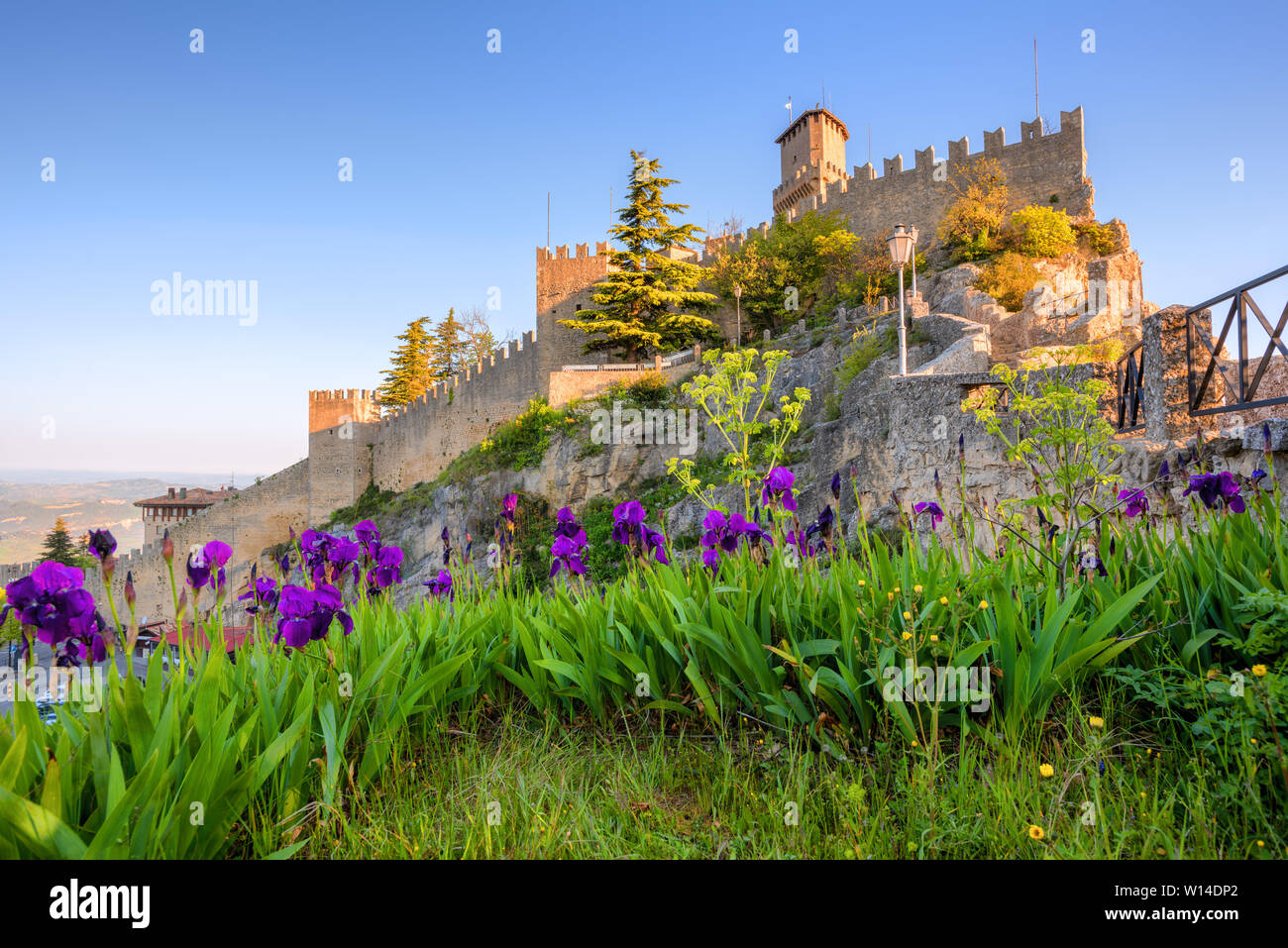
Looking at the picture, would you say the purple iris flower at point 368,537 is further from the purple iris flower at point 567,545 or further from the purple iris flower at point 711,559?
the purple iris flower at point 711,559

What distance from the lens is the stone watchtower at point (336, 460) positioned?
3534 cm

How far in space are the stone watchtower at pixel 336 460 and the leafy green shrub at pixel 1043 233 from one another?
104 feet

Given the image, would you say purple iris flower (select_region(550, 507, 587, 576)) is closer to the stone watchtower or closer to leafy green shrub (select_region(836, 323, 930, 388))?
leafy green shrub (select_region(836, 323, 930, 388))

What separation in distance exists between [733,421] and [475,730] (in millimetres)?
2273

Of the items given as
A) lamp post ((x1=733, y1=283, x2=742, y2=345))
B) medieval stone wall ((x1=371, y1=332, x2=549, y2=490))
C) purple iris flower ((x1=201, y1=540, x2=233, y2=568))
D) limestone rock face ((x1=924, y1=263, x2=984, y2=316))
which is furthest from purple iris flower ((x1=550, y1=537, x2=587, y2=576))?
lamp post ((x1=733, y1=283, x2=742, y2=345))

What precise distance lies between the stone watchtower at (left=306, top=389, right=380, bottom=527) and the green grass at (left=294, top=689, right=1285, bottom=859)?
3626 centimetres

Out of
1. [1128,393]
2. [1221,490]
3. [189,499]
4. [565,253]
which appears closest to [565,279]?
[565,253]

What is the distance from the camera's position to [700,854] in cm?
192

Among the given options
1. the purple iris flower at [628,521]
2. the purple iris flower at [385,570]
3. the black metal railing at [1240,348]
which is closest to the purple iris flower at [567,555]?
the purple iris flower at [628,521]

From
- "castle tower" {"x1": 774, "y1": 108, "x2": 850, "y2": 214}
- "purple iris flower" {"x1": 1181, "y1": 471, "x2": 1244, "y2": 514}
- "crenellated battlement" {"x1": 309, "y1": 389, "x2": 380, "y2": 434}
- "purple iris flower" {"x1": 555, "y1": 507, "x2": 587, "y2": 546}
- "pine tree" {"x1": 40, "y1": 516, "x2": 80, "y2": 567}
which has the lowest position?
"pine tree" {"x1": 40, "y1": 516, "x2": 80, "y2": 567}

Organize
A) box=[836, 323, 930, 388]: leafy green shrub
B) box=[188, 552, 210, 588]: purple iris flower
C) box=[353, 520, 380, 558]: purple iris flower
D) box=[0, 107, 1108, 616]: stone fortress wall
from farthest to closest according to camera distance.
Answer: box=[0, 107, 1108, 616]: stone fortress wall < box=[836, 323, 930, 388]: leafy green shrub < box=[353, 520, 380, 558]: purple iris flower < box=[188, 552, 210, 588]: purple iris flower

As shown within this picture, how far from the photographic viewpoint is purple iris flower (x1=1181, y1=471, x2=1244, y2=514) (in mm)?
3096
